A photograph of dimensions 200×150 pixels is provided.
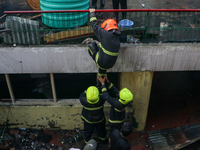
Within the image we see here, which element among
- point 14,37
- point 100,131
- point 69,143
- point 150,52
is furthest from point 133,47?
point 69,143

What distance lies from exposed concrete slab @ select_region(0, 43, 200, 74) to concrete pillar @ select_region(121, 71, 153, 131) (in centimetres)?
27

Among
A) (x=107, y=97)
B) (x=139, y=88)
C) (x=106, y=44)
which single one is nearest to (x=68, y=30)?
(x=106, y=44)

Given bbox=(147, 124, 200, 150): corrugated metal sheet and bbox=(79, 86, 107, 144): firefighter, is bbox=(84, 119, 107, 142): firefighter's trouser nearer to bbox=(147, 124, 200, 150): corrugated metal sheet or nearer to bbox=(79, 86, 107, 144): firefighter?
bbox=(79, 86, 107, 144): firefighter

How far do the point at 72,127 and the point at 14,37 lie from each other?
10.0 feet

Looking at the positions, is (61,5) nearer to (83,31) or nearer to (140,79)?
(83,31)

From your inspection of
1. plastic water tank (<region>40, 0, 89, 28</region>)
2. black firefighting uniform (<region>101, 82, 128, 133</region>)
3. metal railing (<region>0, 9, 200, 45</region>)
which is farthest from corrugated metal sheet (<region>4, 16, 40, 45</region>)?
black firefighting uniform (<region>101, 82, 128, 133</region>)

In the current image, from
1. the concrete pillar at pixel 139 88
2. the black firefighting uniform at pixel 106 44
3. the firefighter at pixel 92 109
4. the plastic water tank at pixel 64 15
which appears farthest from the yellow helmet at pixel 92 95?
the plastic water tank at pixel 64 15

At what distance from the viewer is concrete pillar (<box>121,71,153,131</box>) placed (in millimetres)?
5328

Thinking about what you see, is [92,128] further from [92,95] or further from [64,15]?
[64,15]

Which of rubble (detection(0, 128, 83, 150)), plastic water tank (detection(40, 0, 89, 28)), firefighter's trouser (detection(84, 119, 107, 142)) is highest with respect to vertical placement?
plastic water tank (detection(40, 0, 89, 28))

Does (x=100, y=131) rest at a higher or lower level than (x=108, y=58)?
lower

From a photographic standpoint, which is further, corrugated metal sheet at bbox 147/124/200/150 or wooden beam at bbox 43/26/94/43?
corrugated metal sheet at bbox 147/124/200/150

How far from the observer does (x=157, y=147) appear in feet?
18.6

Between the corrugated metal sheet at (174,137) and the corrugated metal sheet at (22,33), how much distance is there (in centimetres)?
421
